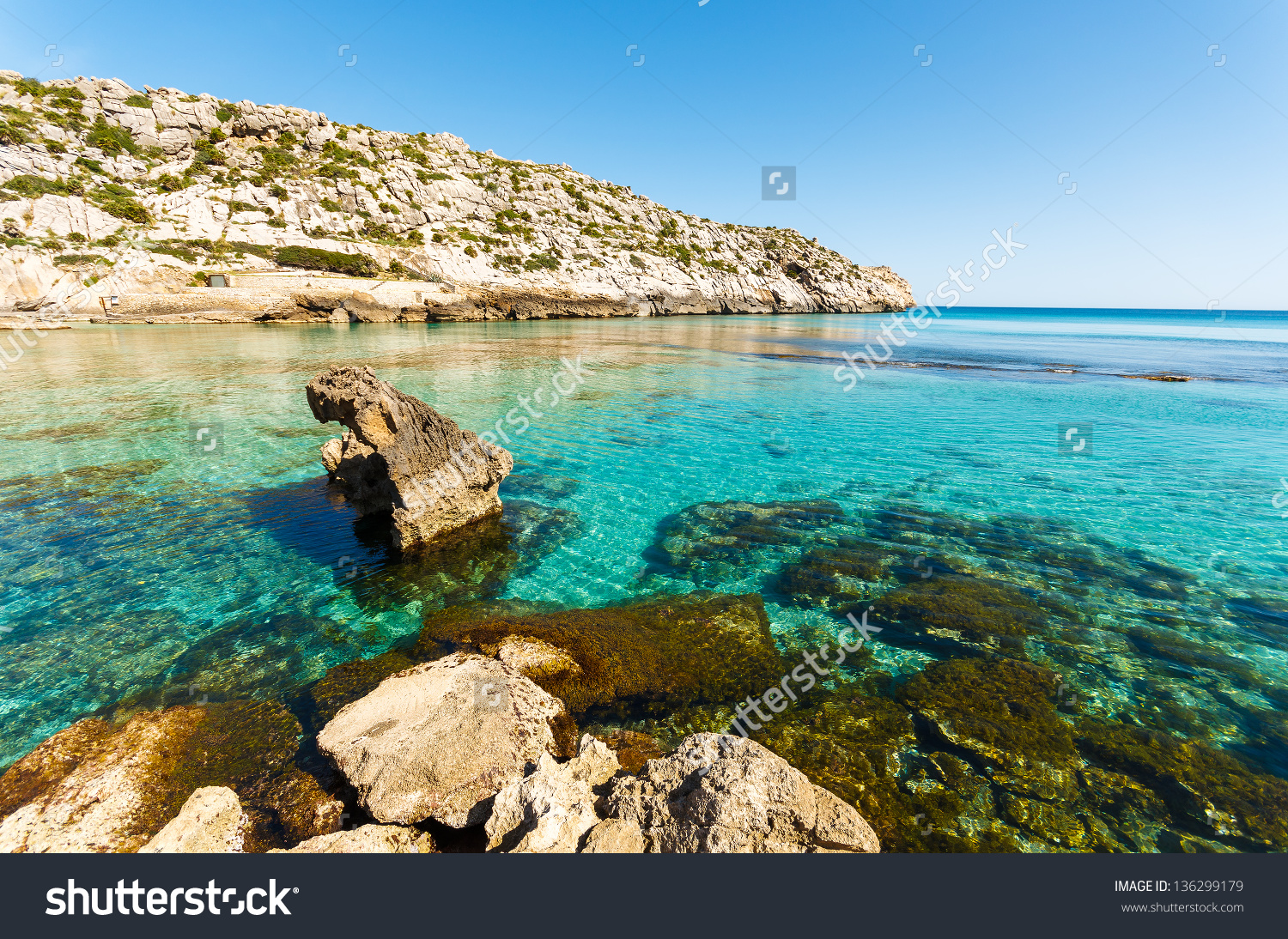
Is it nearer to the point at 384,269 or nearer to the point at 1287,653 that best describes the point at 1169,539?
the point at 1287,653

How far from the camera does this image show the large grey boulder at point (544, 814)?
359 centimetres

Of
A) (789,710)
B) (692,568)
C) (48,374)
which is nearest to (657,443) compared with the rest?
(692,568)

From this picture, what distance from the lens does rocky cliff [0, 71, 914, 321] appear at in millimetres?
49125

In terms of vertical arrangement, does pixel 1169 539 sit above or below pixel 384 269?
below

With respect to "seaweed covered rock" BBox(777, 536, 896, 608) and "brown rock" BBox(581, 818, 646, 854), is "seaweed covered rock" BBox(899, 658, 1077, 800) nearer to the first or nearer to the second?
"seaweed covered rock" BBox(777, 536, 896, 608)

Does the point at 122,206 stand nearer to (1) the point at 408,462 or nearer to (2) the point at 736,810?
(1) the point at 408,462

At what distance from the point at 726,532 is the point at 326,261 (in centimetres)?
6469

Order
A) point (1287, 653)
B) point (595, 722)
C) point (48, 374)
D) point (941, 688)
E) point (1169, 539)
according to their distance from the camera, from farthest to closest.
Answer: point (48, 374), point (1169, 539), point (1287, 653), point (941, 688), point (595, 722)

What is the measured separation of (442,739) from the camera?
4801 mm

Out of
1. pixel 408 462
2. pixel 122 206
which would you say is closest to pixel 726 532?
pixel 408 462

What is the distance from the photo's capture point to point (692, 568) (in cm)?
941

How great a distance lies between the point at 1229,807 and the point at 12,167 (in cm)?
9106

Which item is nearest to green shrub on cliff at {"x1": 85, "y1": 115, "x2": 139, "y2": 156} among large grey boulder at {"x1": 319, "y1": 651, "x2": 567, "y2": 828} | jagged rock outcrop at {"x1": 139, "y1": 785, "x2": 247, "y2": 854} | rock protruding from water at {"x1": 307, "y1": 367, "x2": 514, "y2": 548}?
rock protruding from water at {"x1": 307, "y1": 367, "x2": 514, "y2": 548}

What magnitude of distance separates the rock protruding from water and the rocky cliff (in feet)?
177
